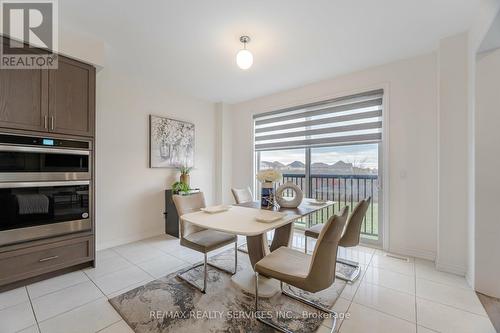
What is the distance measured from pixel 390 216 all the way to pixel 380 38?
2.25 meters

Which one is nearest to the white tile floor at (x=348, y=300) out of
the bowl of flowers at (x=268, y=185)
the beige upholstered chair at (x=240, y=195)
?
the beige upholstered chair at (x=240, y=195)

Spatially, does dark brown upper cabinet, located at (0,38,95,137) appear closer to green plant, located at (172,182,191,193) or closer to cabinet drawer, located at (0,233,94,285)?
cabinet drawer, located at (0,233,94,285)

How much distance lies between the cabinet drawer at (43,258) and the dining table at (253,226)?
1451mm

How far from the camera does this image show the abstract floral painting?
3650 mm

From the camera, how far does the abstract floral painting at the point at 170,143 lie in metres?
3.65

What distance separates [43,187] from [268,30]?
2806 millimetres

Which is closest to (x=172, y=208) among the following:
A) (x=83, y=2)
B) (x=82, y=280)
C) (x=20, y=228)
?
(x=82, y=280)

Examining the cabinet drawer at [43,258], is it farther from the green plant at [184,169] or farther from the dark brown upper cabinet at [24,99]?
the green plant at [184,169]

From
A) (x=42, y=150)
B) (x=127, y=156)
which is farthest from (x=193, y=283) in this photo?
(x=127, y=156)

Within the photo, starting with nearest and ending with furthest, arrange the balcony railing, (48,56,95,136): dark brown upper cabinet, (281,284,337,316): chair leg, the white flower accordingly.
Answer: (281,284,337,316): chair leg → (48,56,95,136): dark brown upper cabinet → the white flower → the balcony railing

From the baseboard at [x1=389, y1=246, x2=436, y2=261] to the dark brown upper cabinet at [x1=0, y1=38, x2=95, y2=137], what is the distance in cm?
410

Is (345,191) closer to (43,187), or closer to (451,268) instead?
(451,268)

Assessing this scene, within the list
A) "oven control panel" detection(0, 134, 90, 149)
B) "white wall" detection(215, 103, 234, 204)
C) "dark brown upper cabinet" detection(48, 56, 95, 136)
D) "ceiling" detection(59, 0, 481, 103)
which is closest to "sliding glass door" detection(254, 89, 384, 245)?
"ceiling" detection(59, 0, 481, 103)

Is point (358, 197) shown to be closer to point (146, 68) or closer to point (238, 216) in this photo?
point (238, 216)
